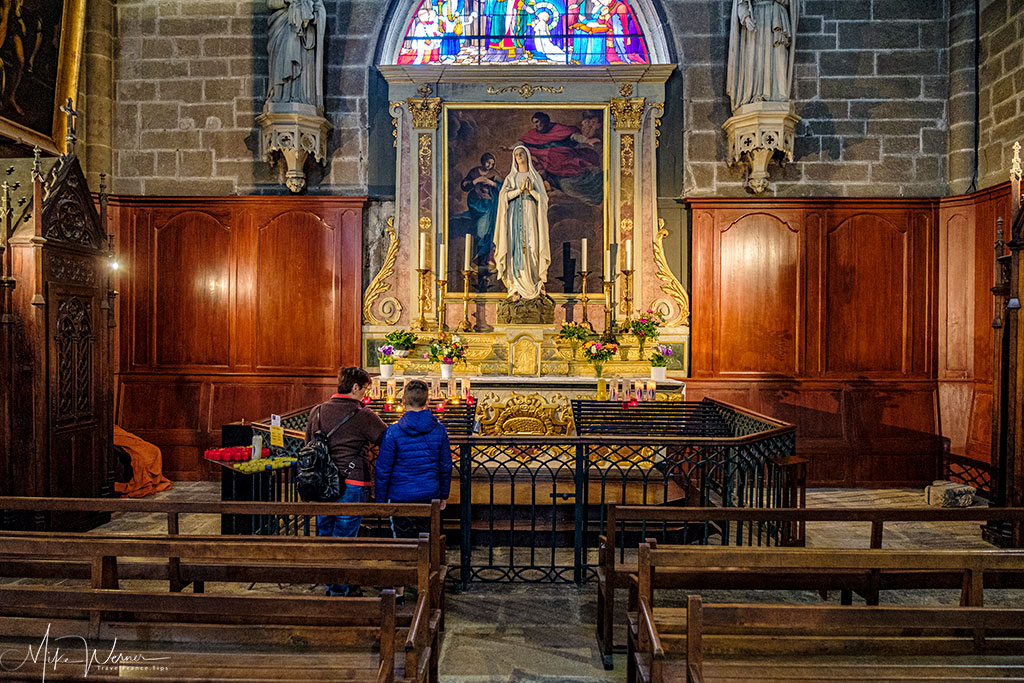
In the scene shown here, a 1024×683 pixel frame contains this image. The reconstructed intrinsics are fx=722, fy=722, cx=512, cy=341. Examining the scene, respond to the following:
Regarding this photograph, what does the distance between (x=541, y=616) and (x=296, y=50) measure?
26.4 feet

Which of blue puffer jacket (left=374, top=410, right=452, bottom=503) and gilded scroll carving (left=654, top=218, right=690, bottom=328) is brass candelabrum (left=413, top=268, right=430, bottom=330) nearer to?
gilded scroll carving (left=654, top=218, right=690, bottom=328)

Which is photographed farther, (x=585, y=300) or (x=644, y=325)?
(x=585, y=300)

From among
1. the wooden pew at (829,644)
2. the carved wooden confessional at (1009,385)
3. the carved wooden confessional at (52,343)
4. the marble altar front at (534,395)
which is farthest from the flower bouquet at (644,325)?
the carved wooden confessional at (52,343)

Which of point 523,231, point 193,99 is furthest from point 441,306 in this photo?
point 193,99

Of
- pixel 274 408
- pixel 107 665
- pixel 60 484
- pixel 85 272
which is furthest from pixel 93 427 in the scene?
pixel 107 665

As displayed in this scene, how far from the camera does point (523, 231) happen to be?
9859 millimetres

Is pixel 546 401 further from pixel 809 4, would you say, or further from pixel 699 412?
pixel 809 4

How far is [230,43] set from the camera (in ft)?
32.9

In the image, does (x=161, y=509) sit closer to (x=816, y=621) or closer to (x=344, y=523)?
(x=344, y=523)

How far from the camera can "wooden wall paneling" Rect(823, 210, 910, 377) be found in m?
9.76

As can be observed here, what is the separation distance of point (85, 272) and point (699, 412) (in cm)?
670

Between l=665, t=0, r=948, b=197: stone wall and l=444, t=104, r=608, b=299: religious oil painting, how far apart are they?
1.91 metres

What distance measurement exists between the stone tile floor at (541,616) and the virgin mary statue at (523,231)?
465 centimetres

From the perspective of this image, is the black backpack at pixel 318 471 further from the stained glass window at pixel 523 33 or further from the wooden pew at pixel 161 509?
the stained glass window at pixel 523 33
